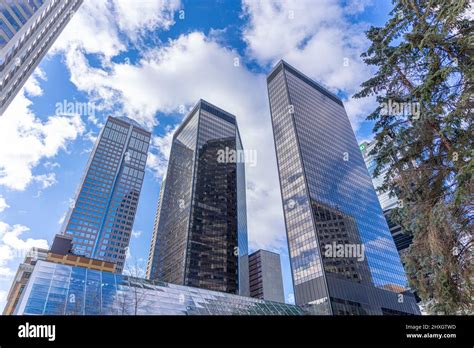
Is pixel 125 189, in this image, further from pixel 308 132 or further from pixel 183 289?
pixel 183 289

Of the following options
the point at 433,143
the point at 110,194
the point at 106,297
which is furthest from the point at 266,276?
the point at 433,143

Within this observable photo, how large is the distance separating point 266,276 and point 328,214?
197ft

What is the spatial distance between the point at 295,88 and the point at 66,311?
10119 cm

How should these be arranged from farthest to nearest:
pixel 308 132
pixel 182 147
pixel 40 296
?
pixel 182 147 < pixel 308 132 < pixel 40 296

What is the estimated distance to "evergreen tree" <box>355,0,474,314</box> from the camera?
8.61 m

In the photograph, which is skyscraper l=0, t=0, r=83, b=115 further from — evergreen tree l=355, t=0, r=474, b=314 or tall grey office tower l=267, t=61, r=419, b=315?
tall grey office tower l=267, t=61, r=419, b=315

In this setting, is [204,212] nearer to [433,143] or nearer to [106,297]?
[106,297]

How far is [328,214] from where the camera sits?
252 ft

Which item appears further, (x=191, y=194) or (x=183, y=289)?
(x=191, y=194)

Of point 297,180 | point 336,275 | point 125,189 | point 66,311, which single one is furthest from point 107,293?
point 125,189

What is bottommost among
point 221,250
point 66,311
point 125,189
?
point 66,311

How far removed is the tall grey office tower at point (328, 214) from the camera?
220ft

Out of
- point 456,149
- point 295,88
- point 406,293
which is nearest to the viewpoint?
point 456,149
